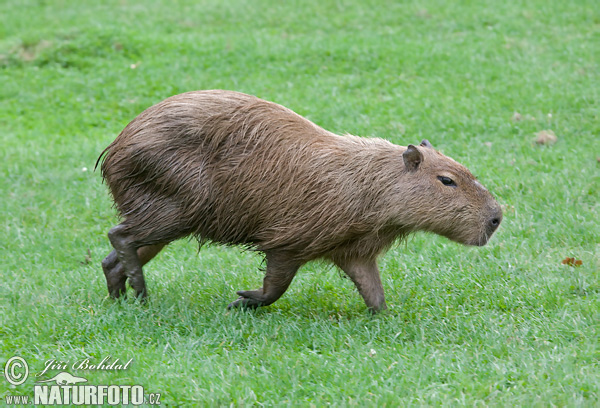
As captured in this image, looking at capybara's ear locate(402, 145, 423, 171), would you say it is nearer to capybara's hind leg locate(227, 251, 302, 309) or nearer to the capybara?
the capybara

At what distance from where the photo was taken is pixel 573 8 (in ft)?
45.0

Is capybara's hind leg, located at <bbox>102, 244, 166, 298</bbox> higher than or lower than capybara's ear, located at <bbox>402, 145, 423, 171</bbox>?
lower

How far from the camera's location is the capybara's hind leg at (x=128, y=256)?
214 inches

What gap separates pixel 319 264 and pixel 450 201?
4.23 feet

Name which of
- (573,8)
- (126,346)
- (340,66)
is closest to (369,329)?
(126,346)

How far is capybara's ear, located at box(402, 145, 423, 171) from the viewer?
506 cm

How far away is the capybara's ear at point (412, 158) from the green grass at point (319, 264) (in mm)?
984

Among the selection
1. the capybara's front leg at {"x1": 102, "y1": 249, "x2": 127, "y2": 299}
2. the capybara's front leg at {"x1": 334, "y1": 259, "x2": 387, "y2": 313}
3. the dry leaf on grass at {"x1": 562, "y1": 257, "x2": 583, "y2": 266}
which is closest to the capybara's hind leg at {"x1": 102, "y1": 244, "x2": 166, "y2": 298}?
the capybara's front leg at {"x1": 102, "y1": 249, "x2": 127, "y2": 299}

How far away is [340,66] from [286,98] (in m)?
1.50

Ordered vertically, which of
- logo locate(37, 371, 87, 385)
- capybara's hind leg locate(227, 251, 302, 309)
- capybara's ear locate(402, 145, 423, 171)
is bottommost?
logo locate(37, 371, 87, 385)

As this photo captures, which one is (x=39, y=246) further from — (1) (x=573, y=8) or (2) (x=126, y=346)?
(1) (x=573, y=8)

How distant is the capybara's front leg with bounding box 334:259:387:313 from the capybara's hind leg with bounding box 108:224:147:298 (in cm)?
143
